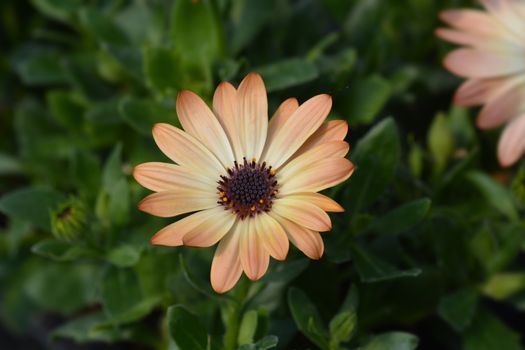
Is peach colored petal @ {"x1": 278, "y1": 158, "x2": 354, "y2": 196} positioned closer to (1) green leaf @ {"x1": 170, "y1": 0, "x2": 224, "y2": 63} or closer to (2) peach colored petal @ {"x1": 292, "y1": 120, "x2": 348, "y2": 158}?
(2) peach colored petal @ {"x1": 292, "y1": 120, "x2": 348, "y2": 158}

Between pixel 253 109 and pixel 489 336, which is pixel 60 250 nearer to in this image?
pixel 253 109

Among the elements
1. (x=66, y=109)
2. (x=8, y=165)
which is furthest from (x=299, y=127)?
(x=8, y=165)

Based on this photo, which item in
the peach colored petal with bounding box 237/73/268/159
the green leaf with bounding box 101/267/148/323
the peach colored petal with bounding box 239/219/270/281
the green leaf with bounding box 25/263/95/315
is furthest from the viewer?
the green leaf with bounding box 25/263/95/315

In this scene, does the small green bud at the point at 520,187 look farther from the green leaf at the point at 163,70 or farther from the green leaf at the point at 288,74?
the green leaf at the point at 163,70

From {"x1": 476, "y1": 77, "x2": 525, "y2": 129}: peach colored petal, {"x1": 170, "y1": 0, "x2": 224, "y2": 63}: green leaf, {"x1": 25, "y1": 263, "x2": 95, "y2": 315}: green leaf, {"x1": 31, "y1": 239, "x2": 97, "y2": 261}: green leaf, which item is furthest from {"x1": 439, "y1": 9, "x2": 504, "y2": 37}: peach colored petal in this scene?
{"x1": 25, "y1": 263, "x2": 95, "y2": 315}: green leaf

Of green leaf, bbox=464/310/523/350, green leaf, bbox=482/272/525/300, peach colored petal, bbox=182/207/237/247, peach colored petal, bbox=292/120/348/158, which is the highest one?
peach colored petal, bbox=292/120/348/158
